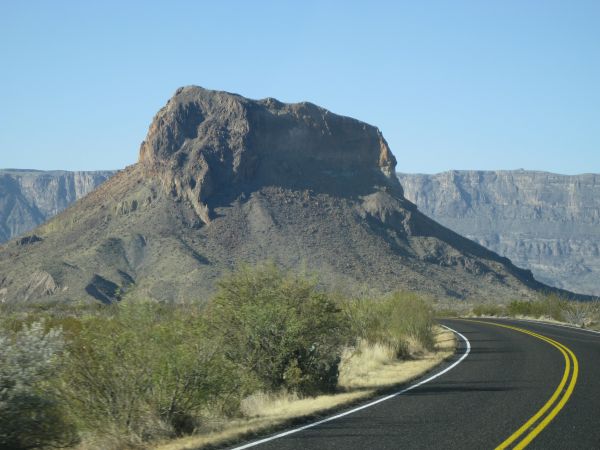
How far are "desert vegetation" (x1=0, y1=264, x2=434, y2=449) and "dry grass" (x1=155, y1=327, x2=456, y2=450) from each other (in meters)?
0.21

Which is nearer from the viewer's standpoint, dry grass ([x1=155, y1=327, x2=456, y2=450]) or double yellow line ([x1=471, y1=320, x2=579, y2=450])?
double yellow line ([x1=471, y1=320, x2=579, y2=450])

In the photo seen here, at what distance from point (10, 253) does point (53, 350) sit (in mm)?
86925

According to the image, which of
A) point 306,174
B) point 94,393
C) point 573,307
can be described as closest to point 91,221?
point 306,174

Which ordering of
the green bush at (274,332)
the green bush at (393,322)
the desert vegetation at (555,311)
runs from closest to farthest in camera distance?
the green bush at (274,332) → the green bush at (393,322) → the desert vegetation at (555,311)

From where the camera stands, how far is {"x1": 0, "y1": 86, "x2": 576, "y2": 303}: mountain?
83250 mm

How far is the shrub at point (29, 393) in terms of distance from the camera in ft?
35.5

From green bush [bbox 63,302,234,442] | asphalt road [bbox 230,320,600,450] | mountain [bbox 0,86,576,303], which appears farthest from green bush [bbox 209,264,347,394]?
mountain [bbox 0,86,576,303]

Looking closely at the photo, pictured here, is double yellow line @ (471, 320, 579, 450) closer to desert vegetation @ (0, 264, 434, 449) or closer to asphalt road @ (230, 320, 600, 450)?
asphalt road @ (230, 320, 600, 450)

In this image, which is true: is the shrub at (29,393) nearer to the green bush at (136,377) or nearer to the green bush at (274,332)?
the green bush at (136,377)

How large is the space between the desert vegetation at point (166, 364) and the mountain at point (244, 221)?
179 ft

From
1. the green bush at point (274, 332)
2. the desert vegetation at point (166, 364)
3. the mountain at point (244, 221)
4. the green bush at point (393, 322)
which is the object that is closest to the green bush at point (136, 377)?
the desert vegetation at point (166, 364)

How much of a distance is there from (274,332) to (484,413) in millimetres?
5560

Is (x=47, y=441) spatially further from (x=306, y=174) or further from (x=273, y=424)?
(x=306, y=174)

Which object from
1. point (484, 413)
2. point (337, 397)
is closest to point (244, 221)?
point (337, 397)
